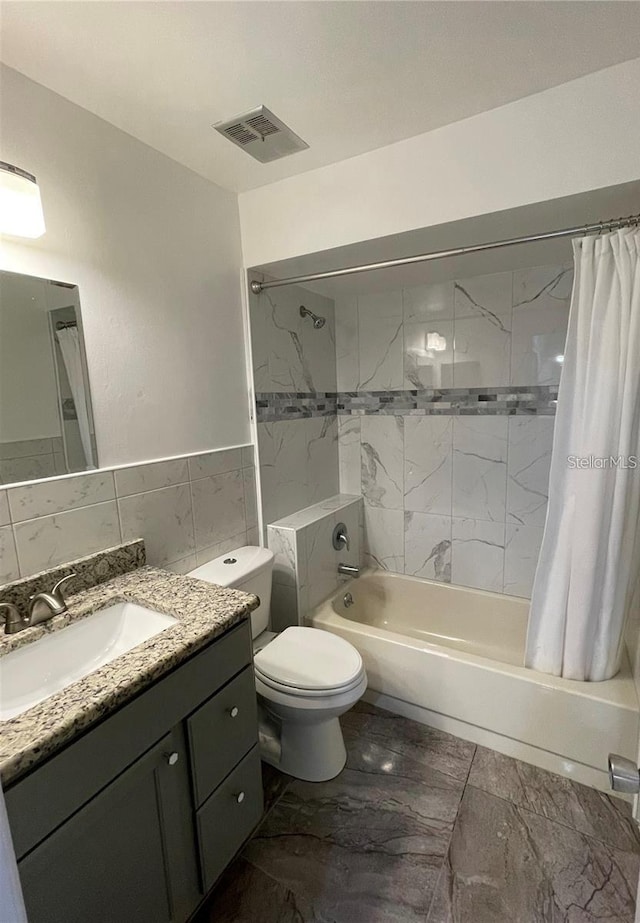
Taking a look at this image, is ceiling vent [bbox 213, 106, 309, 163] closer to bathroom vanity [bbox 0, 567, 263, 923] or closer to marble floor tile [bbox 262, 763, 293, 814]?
bathroom vanity [bbox 0, 567, 263, 923]

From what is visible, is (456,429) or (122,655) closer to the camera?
(122,655)

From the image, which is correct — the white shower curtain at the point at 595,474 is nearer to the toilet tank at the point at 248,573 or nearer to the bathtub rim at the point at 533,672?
the bathtub rim at the point at 533,672

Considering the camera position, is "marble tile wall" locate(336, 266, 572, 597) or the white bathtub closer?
the white bathtub

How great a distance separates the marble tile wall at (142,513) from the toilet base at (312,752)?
783 mm

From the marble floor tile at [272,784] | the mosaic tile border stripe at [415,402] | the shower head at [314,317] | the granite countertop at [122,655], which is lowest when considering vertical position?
the marble floor tile at [272,784]

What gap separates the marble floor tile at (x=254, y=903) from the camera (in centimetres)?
123

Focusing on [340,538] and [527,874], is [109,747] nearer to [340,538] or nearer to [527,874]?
[527,874]

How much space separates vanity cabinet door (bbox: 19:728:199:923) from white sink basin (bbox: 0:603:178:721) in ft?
0.97

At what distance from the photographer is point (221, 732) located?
3.86 feet

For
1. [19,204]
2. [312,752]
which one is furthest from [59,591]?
[312,752]

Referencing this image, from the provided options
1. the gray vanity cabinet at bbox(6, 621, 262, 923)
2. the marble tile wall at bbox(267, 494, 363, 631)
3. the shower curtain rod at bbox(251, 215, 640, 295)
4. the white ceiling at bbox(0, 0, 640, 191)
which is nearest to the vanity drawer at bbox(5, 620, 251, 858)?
the gray vanity cabinet at bbox(6, 621, 262, 923)

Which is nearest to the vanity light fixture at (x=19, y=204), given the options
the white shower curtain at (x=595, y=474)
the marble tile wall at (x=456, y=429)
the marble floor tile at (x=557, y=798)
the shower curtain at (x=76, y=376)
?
the shower curtain at (x=76, y=376)

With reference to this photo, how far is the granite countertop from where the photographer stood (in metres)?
0.76

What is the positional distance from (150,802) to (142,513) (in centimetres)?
86
